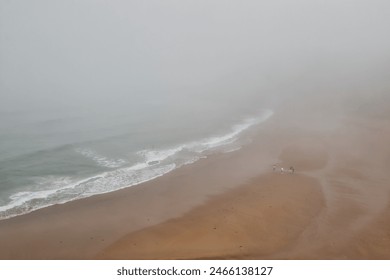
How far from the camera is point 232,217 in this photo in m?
16.9

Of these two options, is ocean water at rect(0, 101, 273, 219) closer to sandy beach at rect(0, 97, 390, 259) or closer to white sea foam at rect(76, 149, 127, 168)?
white sea foam at rect(76, 149, 127, 168)

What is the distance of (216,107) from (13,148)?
26.8 meters

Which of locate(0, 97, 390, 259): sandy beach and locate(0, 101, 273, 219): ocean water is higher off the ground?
locate(0, 101, 273, 219): ocean water

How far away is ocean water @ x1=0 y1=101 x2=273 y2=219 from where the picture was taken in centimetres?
2114

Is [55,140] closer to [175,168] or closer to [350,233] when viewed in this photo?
[175,168]

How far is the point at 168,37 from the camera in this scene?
153250 millimetres

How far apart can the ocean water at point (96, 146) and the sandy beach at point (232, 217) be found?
6.38 feet

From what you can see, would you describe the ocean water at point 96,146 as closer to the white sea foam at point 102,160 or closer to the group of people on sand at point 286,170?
the white sea foam at point 102,160

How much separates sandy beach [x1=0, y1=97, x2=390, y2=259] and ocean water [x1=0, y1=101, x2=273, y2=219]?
1.95 meters

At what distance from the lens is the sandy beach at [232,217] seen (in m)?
14.2

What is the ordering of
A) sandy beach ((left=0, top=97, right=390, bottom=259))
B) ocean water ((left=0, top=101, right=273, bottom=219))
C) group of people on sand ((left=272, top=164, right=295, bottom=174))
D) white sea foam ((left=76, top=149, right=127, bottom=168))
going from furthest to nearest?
white sea foam ((left=76, top=149, right=127, bottom=168)) → group of people on sand ((left=272, top=164, right=295, bottom=174)) → ocean water ((left=0, top=101, right=273, bottom=219)) → sandy beach ((left=0, top=97, right=390, bottom=259))

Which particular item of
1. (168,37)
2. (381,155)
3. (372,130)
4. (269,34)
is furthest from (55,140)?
(168,37)

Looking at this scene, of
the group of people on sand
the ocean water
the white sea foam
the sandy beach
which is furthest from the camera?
the white sea foam

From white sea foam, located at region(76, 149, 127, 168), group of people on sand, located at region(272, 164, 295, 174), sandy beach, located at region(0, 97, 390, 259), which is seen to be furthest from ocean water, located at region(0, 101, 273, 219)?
group of people on sand, located at region(272, 164, 295, 174)
